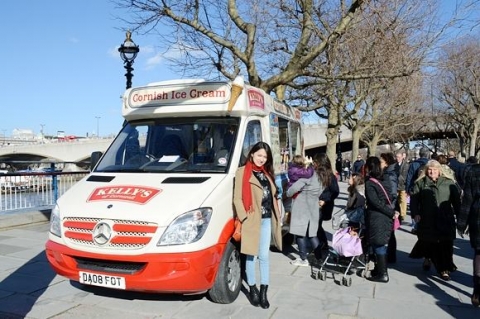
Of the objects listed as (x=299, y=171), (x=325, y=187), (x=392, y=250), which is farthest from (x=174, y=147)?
(x=392, y=250)

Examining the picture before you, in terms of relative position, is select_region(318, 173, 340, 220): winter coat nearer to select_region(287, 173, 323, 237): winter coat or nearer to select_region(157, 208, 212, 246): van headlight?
select_region(287, 173, 323, 237): winter coat

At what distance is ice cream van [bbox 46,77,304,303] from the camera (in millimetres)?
4273

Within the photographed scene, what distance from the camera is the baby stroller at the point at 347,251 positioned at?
605cm

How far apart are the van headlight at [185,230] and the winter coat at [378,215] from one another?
8.77 feet

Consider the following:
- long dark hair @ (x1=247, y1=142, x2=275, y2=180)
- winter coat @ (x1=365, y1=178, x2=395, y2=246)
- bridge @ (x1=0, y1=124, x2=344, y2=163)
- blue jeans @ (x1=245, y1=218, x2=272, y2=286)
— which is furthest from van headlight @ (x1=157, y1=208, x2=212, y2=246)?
bridge @ (x1=0, y1=124, x2=344, y2=163)

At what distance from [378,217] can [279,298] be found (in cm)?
182

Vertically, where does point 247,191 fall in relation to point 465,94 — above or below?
below

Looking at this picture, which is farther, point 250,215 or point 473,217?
point 473,217

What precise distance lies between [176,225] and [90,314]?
1369 millimetres

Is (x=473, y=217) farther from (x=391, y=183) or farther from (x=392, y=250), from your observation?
(x=392, y=250)

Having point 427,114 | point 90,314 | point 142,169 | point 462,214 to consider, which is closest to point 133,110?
point 142,169

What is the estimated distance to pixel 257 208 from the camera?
4.74m

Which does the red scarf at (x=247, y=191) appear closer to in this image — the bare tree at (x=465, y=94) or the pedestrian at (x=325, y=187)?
the pedestrian at (x=325, y=187)

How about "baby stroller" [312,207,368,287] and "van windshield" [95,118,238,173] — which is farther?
"baby stroller" [312,207,368,287]
